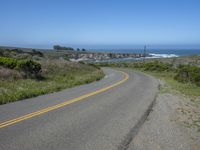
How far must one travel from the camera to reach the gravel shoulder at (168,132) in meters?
6.37

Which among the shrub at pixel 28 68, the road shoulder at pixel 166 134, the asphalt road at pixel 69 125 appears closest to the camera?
the asphalt road at pixel 69 125

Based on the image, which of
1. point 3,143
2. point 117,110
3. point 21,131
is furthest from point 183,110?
point 3,143

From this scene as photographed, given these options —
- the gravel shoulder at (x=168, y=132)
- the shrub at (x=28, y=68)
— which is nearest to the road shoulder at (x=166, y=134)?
the gravel shoulder at (x=168, y=132)

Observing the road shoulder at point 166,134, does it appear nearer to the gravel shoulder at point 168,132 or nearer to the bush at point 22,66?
the gravel shoulder at point 168,132

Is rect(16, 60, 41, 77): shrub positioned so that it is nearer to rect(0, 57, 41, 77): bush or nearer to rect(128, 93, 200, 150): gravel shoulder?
rect(0, 57, 41, 77): bush

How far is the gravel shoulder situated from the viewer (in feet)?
20.9

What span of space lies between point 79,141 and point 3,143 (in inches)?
70.7

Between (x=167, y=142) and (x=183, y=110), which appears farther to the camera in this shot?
(x=183, y=110)

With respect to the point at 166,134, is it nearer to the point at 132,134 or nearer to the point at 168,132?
the point at 168,132

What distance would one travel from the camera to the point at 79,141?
21.1ft

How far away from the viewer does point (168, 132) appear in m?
7.51

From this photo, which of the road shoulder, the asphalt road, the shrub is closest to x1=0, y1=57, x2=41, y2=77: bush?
the shrub

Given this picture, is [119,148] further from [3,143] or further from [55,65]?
[55,65]

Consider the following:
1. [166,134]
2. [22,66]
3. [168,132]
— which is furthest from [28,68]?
[166,134]
